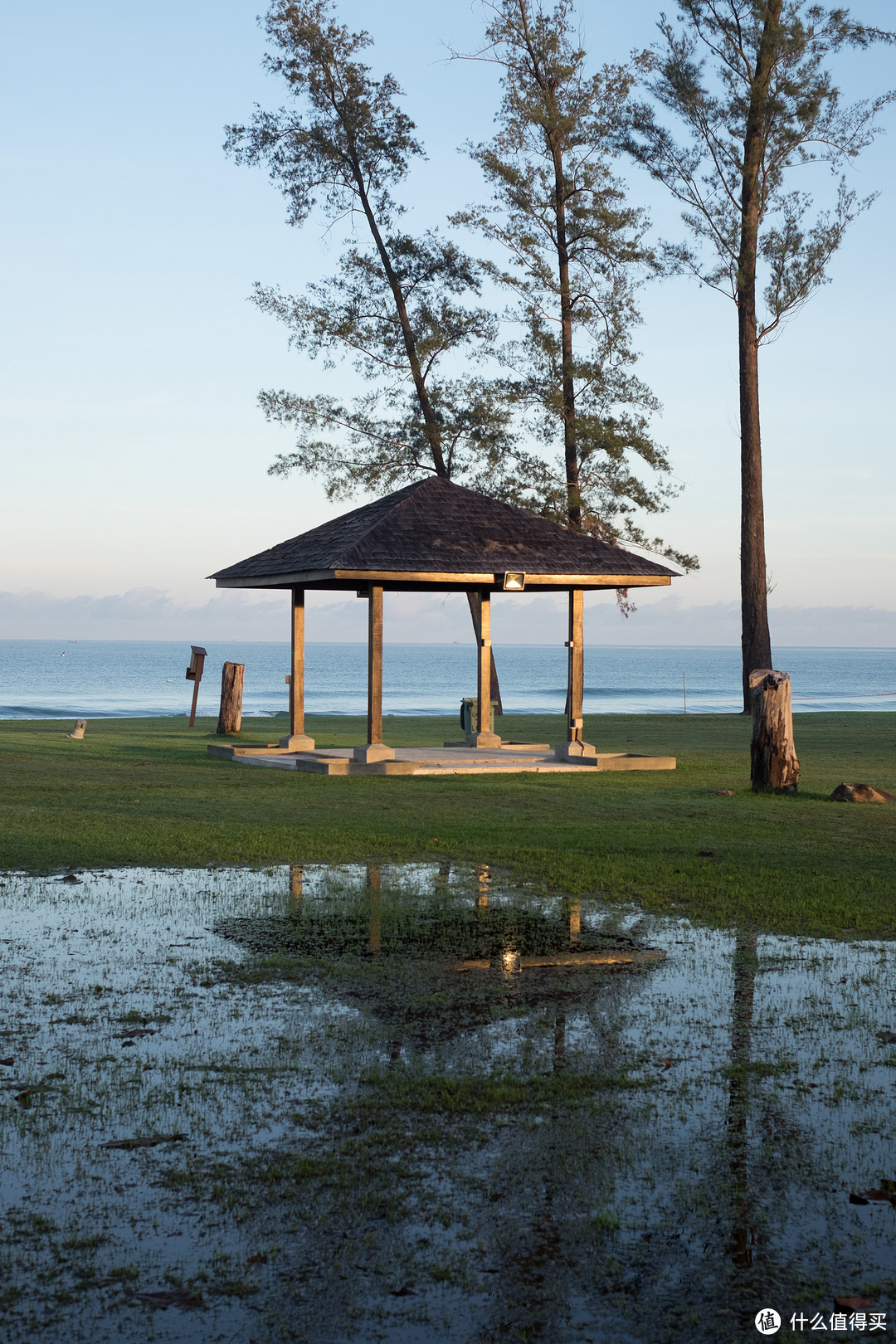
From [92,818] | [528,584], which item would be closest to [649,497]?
[528,584]

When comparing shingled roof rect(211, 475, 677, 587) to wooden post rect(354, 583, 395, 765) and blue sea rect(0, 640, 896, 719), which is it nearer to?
wooden post rect(354, 583, 395, 765)

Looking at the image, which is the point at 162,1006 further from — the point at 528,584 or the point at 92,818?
Answer: the point at 528,584

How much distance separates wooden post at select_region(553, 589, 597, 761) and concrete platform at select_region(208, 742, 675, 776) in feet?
0.66

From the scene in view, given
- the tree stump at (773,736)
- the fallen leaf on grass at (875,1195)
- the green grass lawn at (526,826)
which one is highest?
the tree stump at (773,736)

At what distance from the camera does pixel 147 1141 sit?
416cm

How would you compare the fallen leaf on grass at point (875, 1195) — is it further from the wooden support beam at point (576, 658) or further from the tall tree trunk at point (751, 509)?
the tall tree trunk at point (751, 509)

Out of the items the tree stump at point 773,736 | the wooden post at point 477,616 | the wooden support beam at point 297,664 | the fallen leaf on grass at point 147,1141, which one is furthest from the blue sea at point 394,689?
the fallen leaf on grass at point 147,1141

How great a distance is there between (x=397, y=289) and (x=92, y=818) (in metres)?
22.3

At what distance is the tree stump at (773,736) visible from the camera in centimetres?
1456

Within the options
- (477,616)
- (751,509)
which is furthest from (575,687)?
(751,509)

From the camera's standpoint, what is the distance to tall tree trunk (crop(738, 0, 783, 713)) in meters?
29.3

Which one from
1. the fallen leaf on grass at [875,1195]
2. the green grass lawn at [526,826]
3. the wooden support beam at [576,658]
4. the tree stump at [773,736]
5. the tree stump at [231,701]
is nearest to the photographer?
the fallen leaf on grass at [875,1195]

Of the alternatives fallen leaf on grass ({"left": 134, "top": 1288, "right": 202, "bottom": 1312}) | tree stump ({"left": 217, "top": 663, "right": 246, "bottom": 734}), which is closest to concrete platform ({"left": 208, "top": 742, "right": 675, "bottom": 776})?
tree stump ({"left": 217, "top": 663, "right": 246, "bottom": 734})

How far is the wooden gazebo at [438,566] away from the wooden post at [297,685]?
0.07ft
